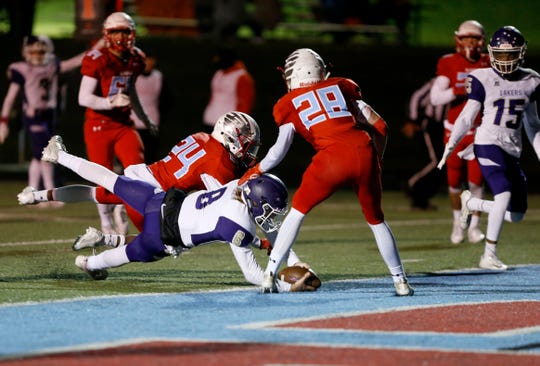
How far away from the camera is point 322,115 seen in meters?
8.81

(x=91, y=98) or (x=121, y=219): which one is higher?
(x=91, y=98)

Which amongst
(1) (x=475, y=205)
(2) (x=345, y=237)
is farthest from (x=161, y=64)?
(1) (x=475, y=205)

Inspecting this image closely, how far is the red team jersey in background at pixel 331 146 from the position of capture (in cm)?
873

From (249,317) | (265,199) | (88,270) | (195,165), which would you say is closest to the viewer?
(249,317)

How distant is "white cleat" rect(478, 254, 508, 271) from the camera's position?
34.9ft

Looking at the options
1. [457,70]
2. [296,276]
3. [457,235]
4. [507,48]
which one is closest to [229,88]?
[457,70]

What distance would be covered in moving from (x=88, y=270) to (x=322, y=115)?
76.3 inches

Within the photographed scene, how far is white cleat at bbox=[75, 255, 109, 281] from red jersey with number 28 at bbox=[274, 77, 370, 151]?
64.8 inches

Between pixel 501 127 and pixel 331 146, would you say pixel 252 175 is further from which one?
pixel 501 127

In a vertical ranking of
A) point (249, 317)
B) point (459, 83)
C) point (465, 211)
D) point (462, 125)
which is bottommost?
point (465, 211)

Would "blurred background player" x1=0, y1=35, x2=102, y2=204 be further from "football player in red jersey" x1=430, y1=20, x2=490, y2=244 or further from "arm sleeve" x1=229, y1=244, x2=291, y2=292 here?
"arm sleeve" x1=229, y1=244, x2=291, y2=292

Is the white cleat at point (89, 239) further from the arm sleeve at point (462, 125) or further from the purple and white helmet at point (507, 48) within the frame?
the purple and white helmet at point (507, 48)

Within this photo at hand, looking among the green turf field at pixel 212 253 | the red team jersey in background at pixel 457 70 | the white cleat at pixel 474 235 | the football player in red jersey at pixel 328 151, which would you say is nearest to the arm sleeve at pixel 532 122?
the green turf field at pixel 212 253

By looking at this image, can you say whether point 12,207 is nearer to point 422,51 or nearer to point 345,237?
point 345,237
